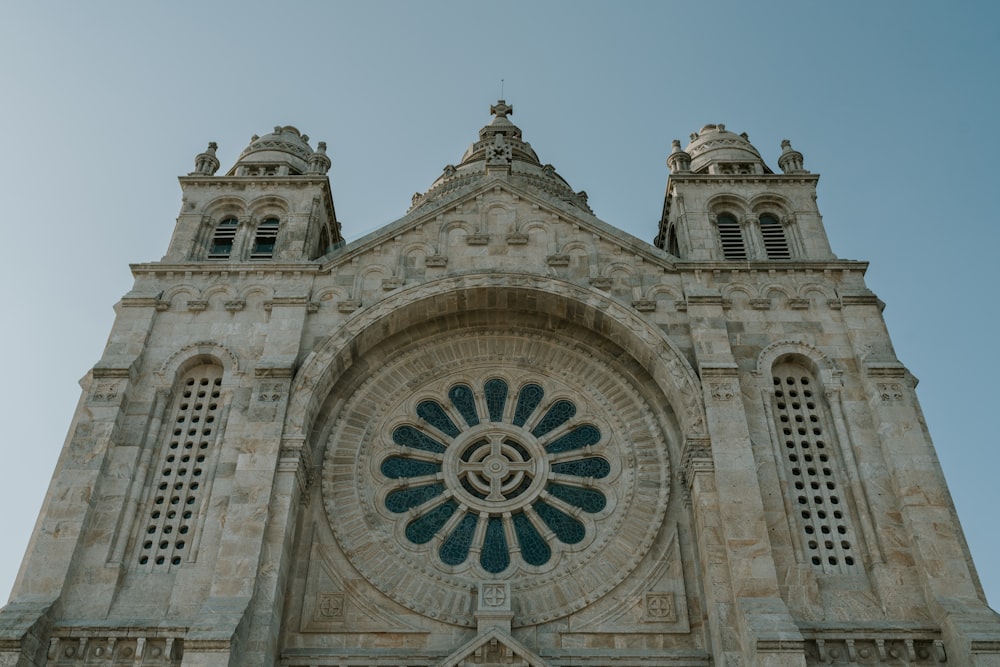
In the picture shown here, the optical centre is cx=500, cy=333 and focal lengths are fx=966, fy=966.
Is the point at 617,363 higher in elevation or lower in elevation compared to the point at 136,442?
higher

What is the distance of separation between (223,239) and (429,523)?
947cm

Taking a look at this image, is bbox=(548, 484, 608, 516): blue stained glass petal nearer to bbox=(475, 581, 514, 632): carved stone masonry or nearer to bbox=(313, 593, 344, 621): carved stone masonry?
bbox=(475, 581, 514, 632): carved stone masonry

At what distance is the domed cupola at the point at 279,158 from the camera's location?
2597 cm

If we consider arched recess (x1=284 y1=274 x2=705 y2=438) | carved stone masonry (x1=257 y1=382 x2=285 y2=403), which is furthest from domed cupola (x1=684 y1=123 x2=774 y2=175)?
Result: carved stone masonry (x1=257 y1=382 x2=285 y2=403)

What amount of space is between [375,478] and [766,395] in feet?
26.9

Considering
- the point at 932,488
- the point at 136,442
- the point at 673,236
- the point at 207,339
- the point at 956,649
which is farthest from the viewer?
the point at 673,236

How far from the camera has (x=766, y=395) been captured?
64.5 feet

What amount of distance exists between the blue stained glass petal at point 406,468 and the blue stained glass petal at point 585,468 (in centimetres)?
259

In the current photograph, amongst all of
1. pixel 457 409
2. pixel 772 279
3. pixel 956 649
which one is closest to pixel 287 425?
pixel 457 409

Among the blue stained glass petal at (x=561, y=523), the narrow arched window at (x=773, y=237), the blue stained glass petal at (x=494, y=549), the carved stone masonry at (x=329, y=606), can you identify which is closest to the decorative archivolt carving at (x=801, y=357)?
the narrow arched window at (x=773, y=237)

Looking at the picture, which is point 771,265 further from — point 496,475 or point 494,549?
point 494,549

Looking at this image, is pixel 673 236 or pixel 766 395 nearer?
pixel 766 395

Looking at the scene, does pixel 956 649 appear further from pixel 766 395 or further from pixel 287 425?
pixel 287 425

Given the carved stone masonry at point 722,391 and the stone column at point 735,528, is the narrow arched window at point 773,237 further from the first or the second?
the carved stone masonry at point 722,391
